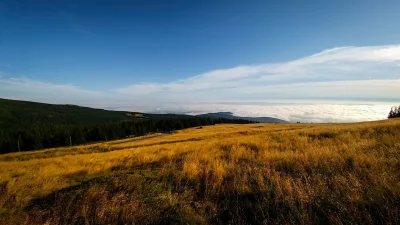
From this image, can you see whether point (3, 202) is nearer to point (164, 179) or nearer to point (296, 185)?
point (164, 179)

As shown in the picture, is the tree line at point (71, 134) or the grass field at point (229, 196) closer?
the grass field at point (229, 196)

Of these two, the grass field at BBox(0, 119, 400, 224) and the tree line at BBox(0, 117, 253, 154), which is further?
the tree line at BBox(0, 117, 253, 154)

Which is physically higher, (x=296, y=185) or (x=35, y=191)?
(x=296, y=185)

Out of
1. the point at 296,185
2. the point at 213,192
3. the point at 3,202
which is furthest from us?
the point at 3,202

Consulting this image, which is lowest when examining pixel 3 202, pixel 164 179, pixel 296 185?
pixel 3 202

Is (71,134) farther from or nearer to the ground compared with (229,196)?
nearer to the ground

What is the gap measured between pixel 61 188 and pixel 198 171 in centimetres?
514

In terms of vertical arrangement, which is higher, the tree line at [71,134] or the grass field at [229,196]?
the grass field at [229,196]

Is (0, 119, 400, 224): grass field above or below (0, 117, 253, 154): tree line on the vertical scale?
above

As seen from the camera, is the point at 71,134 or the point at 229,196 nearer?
the point at 229,196

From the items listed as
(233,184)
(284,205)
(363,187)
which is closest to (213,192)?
(233,184)

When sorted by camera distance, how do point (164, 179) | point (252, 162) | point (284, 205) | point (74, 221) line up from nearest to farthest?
point (284, 205)
point (74, 221)
point (164, 179)
point (252, 162)

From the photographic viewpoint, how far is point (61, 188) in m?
8.79

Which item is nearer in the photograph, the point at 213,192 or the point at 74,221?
the point at 74,221
